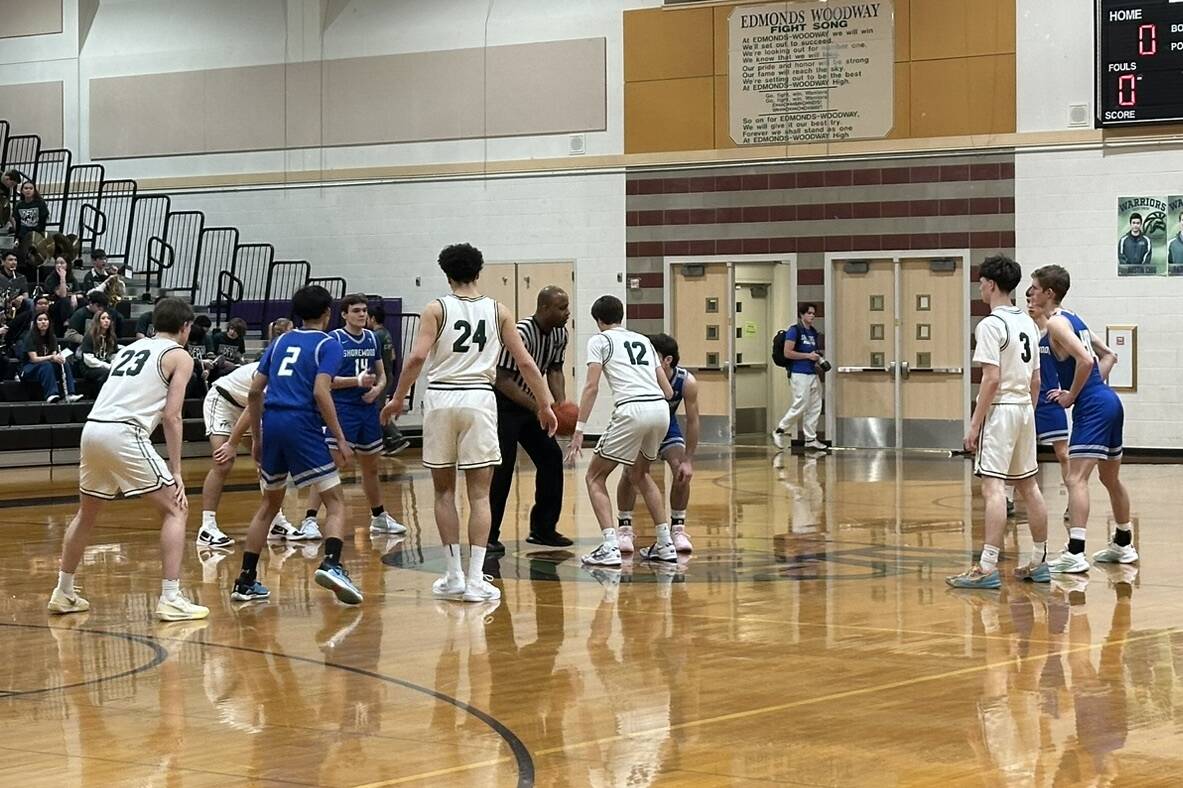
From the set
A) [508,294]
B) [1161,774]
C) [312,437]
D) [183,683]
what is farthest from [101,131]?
[1161,774]

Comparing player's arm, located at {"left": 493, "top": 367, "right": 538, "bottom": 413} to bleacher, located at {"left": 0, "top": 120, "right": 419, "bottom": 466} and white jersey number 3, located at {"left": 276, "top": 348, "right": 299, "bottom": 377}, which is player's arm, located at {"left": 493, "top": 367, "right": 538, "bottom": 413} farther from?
bleacher, located at {"left": 0, "top": 120, "right": 419, "bottom": 466}

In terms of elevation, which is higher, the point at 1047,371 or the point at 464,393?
the point at 1047,371

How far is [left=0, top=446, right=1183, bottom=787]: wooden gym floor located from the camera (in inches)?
238

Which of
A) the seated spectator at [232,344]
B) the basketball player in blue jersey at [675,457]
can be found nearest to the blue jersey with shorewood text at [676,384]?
the basketball player in blue jersey at [675,457]

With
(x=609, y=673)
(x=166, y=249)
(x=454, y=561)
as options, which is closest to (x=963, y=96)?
(x=166, y=249)

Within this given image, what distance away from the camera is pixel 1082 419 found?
11289mm

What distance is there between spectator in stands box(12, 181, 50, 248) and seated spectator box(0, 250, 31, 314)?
3.32ft

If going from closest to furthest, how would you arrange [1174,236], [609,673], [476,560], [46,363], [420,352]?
[609,673], [420,352], [476,560], [46,363], [1174,236]

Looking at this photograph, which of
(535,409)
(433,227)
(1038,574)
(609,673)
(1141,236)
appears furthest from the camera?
(433,227)

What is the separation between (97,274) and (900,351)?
460 inches

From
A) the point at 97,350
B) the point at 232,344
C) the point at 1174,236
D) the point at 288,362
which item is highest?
the point at 1174,236

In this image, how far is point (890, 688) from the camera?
24.2 ft

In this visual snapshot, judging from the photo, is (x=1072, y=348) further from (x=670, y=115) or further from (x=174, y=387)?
(x=670, y=115)

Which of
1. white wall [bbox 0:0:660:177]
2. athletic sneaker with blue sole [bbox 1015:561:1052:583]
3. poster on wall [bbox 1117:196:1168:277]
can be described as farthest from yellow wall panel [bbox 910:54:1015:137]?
athletic sneaker with blue sole [bbox 1015:561:1052:583]
